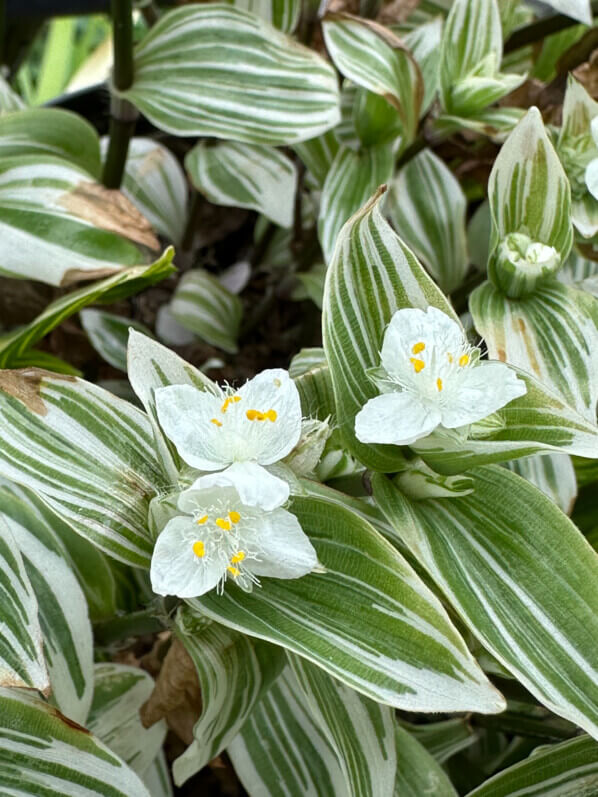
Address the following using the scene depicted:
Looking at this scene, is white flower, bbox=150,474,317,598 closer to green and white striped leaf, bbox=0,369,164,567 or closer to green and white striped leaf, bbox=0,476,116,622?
green and white striped leaf, bbox=0,369,164,567

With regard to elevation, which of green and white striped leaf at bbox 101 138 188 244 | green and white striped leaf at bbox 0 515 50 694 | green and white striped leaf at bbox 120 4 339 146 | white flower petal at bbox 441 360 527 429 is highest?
green and white striped leaf at bbox 120 4 339 146

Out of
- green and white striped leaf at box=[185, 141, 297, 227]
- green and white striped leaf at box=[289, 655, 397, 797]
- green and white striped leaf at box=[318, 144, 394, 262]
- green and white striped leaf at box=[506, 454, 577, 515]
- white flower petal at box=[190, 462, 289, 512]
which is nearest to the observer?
white flower petal at box=[190, 462, 289, 512]

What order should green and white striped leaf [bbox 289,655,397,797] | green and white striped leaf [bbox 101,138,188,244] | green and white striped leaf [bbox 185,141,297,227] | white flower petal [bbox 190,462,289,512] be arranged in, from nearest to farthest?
white flower petal [bbox 190,462,289,512] → green and white striped leaf [bbox 289,655,397,797] → green and white striped leaf [bbox 185,141,297,227] → green and white striped leaf [bbox 101,138,188,244]

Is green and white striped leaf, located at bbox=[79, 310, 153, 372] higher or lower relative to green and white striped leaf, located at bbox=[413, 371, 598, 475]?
lower

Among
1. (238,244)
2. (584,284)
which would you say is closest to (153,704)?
(584,284)

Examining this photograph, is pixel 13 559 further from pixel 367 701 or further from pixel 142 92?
pixel 142 92

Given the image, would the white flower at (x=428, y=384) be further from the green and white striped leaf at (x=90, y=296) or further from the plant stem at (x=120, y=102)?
the plant stem at (x=120, y=102)

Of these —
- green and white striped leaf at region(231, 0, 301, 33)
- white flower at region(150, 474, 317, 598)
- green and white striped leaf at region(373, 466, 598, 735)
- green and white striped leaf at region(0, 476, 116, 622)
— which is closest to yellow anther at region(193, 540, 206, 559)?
white flower at region(150, 474, 317, 598)
